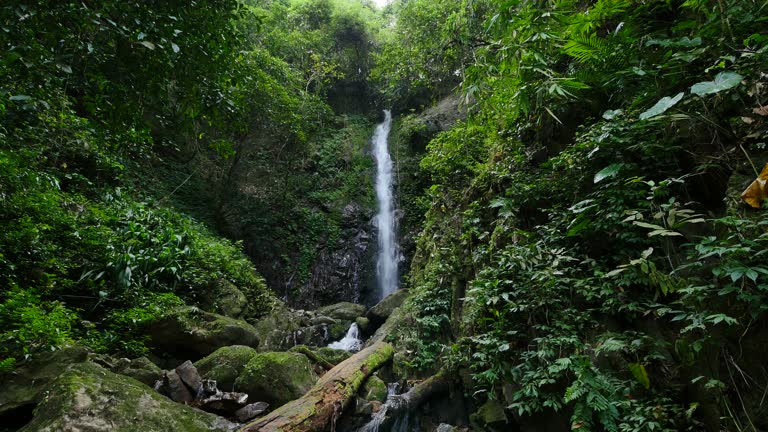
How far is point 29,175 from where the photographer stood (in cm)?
501

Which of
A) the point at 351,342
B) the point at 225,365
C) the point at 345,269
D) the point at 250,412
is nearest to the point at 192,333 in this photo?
the point at 225,365

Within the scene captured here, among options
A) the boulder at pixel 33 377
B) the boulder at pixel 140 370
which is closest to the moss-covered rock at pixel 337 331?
the boulder at pixel 140 370

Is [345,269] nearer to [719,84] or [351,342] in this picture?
[351,342]

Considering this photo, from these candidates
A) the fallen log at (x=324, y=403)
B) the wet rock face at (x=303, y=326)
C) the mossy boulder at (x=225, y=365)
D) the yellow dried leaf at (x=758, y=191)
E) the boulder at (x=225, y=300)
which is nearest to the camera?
the yellow dried leaf at (x=758, y=191)

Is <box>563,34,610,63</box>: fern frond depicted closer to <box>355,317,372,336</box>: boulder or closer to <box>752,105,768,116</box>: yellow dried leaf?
<box>752,105,768,116</box>: yellow dried leaf

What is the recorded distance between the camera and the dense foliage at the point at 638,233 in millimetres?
2234

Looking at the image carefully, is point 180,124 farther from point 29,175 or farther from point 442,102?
point 442,102

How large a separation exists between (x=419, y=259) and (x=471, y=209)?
3306mm

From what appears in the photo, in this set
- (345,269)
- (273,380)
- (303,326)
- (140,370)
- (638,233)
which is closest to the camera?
(638,233)

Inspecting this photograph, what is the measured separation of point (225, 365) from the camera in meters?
5.32

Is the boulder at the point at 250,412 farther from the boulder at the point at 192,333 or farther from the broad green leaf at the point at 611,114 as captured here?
the broad green leaf at the point at 611,114

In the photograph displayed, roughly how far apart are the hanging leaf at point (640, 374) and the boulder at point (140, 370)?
17.1ft

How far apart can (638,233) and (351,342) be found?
8.27m

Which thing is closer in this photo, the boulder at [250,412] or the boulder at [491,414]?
the boulder at [491,414]
